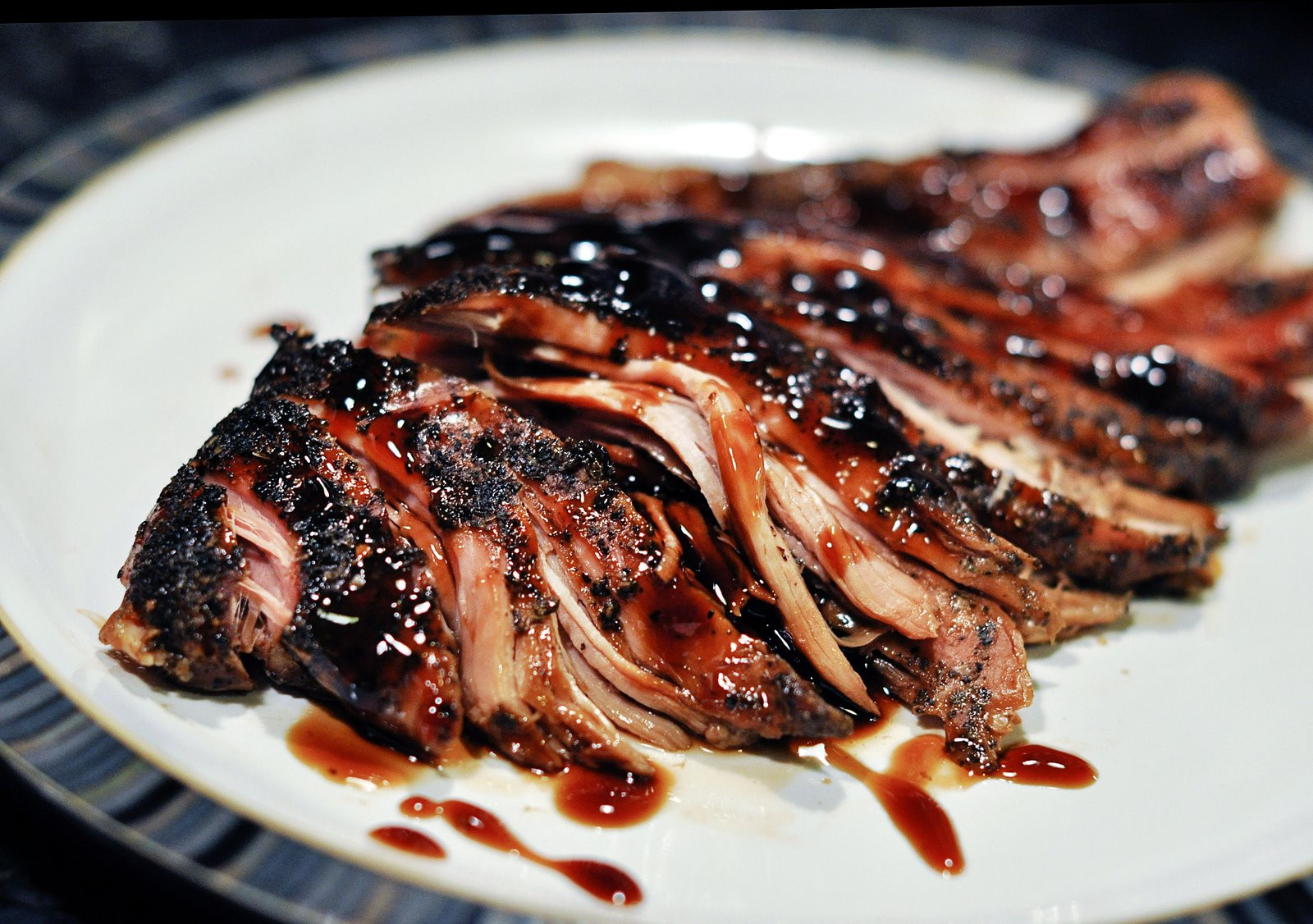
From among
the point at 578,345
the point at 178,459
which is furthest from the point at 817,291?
the point at 178,459

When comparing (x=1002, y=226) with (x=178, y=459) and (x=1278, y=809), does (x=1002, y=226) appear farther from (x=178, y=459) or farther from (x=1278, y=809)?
(x=178, y=459)

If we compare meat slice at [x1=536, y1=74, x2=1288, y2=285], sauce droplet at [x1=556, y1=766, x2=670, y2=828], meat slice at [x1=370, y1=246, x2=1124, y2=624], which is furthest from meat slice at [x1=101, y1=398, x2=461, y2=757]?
meat slice at [x1=536, y1=74, x2=1288, y2=285]

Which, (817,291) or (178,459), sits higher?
(817,291)

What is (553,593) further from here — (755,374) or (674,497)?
(755,374)

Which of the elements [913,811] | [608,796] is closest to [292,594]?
[608,796]

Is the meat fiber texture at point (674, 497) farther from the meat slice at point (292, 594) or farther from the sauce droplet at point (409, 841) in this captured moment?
the sauce droplet at point (409, 841)

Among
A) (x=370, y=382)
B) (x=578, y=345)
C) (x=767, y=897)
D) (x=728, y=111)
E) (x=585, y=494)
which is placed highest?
(x=728, y=111)

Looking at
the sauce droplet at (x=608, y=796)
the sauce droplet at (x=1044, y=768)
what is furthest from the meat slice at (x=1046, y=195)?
the sauce droplet at (x=608, y=796)

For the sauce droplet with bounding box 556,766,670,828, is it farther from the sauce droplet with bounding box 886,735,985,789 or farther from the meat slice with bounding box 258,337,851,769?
the sauce droplet with bounding box 886,735,985,789
